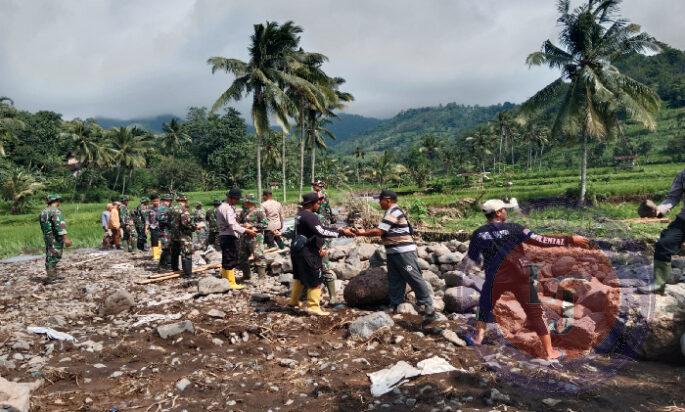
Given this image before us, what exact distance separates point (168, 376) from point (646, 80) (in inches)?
4541

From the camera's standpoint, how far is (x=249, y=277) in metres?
9.40

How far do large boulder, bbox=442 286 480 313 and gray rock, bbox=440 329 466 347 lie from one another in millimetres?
1132

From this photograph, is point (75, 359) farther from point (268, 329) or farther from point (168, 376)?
point (268, 329)

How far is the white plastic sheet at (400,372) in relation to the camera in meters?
4.44

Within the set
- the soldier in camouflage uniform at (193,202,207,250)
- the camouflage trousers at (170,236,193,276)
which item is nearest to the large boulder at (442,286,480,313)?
the camouflage trousers at (170,236,193,276)

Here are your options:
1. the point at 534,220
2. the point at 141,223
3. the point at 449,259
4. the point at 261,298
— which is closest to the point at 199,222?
the point at 141,223

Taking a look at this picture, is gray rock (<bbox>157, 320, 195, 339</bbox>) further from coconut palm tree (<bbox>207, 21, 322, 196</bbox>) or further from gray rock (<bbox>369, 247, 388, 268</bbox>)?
coconut palm tree (<bbox>207, 21, 322, 196</bbox>)

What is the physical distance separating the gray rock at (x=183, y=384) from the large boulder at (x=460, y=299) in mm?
3865

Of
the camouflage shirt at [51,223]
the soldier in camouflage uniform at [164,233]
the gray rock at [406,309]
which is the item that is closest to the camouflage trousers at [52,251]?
the camouflage shirt at [51,223]

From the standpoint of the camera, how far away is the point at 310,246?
6.80m

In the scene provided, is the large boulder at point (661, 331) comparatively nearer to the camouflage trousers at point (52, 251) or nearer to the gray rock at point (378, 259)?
the gray rock at point (378, 259)

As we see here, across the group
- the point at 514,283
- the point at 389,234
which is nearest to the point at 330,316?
the point at 389,234

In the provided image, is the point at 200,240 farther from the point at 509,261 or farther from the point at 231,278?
the point at 509,261

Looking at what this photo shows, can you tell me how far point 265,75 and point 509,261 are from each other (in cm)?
2203
